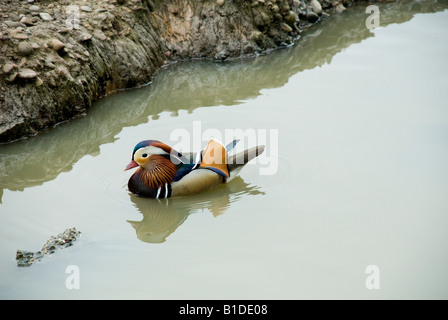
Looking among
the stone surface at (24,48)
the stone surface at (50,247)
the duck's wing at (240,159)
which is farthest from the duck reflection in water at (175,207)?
the stone surface at (24,48)

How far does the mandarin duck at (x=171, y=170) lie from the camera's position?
246 inches

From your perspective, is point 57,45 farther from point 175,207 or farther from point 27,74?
point 175,207

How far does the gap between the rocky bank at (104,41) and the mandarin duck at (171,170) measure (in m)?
2.17

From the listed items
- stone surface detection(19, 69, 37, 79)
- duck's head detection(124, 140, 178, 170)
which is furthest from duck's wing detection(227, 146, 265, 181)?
stone surface detection(19, 69, 37, 79)

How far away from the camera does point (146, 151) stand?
6.29m

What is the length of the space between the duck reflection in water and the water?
0.7 inches

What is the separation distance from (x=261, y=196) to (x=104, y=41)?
396 cm

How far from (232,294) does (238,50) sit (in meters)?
6.02

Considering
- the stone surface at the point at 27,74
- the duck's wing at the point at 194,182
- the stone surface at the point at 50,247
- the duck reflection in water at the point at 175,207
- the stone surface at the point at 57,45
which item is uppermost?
the stone surface at the point at 57,45

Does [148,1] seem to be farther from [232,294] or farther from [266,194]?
[232,294]

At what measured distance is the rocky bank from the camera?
25.6 feet

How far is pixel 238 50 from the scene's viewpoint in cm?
1010

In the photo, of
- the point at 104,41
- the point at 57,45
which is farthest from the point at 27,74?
the point at 104,41

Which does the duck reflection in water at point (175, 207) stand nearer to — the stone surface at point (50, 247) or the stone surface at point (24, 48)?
the stone surface at point (50, 247)
